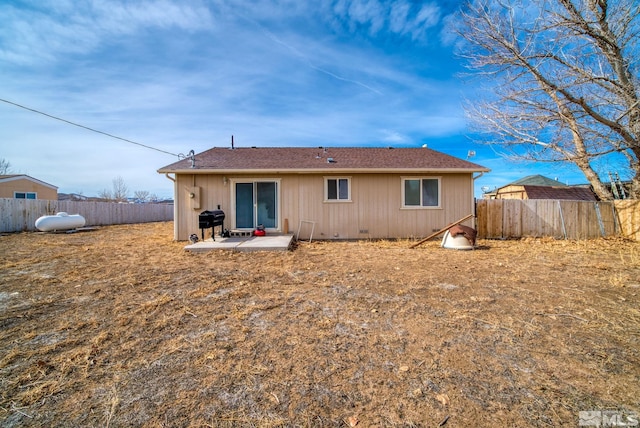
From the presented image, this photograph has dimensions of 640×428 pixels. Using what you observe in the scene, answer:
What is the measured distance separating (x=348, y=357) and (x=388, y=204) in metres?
7.76

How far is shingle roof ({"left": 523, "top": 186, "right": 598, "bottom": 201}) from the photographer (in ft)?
65.0

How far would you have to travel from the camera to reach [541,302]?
3.76 meters

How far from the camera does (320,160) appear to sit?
33.2 feet

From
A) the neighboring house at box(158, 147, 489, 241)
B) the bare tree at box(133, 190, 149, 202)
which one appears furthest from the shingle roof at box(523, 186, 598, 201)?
the bare tree at box(133, 190, 149, 202)

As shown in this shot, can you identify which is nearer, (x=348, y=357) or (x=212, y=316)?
(x=348, y=357)

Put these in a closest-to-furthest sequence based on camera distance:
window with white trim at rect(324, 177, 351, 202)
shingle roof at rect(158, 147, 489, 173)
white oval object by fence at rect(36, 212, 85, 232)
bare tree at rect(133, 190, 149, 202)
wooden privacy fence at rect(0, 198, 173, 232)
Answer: shingle roof at rect(158, 147, 489, 173), window with white trim at rect(324, 177, 351, 202), white oval object by fence at rect(36, 212, 85, 232), wooden privacy fence at rect(0, 198, 173, 232), bare tree at rect(133, 190, 149, 202)

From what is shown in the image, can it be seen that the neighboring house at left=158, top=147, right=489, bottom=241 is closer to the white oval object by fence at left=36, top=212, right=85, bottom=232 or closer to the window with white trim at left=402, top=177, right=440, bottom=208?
the window with white trim at left=402, top=177, right=440, bottom=208

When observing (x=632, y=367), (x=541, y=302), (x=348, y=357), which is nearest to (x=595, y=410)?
(x=632, y=367)

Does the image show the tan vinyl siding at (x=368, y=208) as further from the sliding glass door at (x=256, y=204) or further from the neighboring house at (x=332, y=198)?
the sliding glass door at (x=256, y=204)

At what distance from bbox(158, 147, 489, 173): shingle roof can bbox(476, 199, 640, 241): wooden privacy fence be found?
209 centimetres

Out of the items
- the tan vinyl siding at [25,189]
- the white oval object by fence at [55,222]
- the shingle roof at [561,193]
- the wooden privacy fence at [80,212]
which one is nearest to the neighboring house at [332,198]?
the white oval object by fence at [55,222]

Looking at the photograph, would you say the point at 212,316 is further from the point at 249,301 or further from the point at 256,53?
the point at 256,53

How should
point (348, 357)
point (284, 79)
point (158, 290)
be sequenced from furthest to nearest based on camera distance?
point (284, 79)
point (158, 290)
point (348, 357)

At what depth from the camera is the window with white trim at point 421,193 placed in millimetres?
9727
